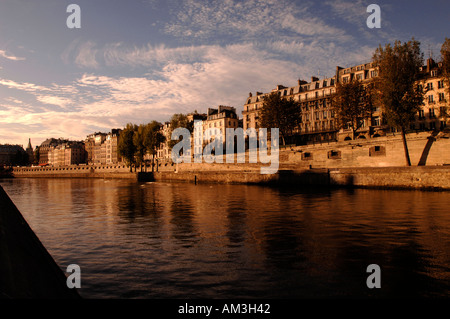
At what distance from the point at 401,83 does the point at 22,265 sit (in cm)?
4645

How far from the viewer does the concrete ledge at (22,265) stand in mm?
3857

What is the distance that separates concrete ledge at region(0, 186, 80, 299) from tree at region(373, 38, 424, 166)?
44.6m

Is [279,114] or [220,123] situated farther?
[220,123]

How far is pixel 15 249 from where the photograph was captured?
4.32 meters

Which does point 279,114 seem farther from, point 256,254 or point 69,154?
point 69,154

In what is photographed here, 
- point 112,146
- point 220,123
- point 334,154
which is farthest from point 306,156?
point 112,146

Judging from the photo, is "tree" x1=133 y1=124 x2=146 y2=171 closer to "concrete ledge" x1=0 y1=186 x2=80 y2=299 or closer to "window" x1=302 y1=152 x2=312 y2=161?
"window" x1=302 y1=152 x2=312 y2=161

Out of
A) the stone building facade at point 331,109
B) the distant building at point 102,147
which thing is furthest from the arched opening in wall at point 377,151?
the distant building at point 102,147

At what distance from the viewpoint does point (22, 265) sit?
4.26 m

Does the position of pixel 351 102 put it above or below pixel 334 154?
above

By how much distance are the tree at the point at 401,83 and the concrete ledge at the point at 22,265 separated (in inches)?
1756

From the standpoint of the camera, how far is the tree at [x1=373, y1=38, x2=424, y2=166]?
4131 centimetres

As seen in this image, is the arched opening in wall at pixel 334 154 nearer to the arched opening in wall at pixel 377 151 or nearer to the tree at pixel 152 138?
the arched opening in wall at pixel 377 151
